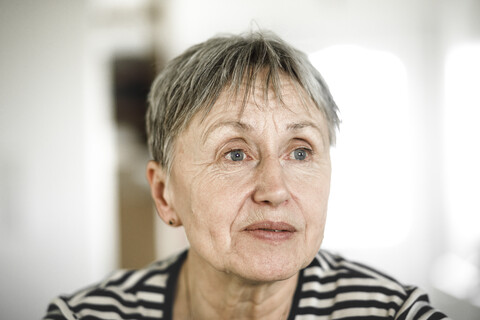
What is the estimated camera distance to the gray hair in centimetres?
110

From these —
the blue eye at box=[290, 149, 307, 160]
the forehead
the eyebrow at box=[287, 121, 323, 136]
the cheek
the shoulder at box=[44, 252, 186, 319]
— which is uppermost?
the forehead

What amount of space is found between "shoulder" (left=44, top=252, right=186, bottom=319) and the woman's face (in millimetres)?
281

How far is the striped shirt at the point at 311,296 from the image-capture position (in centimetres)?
110

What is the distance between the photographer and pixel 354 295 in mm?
1150

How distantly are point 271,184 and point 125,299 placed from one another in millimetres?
628

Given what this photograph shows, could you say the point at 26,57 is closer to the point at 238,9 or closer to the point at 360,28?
the point at 238,9

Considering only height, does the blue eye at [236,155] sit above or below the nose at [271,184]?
above

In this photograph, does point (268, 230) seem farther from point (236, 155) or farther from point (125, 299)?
point (125, 299)

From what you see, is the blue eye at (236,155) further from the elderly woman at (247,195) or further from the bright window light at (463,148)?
the bright window light at (463,148)

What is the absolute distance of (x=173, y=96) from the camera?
1.17 meters

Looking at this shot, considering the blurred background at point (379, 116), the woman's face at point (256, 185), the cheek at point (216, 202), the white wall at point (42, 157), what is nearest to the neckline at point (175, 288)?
the woman's face at point (256, 185)

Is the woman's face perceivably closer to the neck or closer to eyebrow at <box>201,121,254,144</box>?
eyebrow at <box>201,121,254,144</box>

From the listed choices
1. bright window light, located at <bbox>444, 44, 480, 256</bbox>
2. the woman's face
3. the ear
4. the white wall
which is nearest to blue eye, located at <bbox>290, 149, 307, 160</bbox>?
the woman's face

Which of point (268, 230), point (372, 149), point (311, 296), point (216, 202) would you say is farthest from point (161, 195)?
point (372, 149)
